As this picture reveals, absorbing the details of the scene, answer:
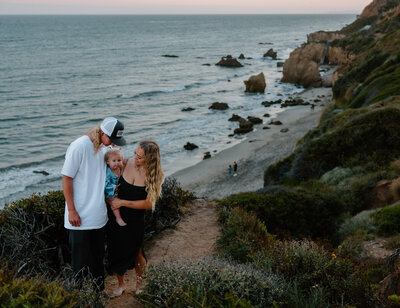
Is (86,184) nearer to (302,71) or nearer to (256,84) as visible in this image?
(256,84)

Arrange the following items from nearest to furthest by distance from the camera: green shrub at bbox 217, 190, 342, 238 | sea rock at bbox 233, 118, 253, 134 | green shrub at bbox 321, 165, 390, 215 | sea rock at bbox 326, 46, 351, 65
Result: green shrub at bbox 217, 190, 342, 238
green shrub at bbox 321, 165, 390, 215
sea rock at bbox 233, 118, 253, 134
sea rock at bbox 326, 46, 351, 65

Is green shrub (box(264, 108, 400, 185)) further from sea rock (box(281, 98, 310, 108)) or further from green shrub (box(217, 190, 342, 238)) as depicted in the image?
sea rock (box(281, 98, 310, 108))

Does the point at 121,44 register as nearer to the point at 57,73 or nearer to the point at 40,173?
the point at 57,73

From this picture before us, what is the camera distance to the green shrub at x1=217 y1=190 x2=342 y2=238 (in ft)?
29.6

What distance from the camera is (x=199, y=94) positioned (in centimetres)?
4906

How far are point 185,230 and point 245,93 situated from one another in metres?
44.5

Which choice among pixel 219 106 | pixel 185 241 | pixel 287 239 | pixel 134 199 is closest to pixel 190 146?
pixel 219 106

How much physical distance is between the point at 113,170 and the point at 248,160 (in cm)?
2263

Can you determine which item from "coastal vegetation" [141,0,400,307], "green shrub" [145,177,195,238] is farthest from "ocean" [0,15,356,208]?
"green shrub" [145,177,195,238]

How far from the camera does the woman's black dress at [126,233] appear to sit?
468 centimetres

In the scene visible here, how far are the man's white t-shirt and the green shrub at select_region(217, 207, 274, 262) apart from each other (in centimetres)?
263

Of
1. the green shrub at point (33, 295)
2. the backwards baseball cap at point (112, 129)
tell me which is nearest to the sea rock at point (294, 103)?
the backwards baseball cap at point (112, 129)

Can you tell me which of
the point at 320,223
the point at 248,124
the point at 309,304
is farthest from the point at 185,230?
the point at 248,124

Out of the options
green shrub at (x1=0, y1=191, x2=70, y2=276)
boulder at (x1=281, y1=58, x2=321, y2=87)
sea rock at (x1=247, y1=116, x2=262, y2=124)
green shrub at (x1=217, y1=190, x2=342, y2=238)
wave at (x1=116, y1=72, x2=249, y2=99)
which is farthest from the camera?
boulder at (x1=281, y1=58, x2=321, y2=87)
